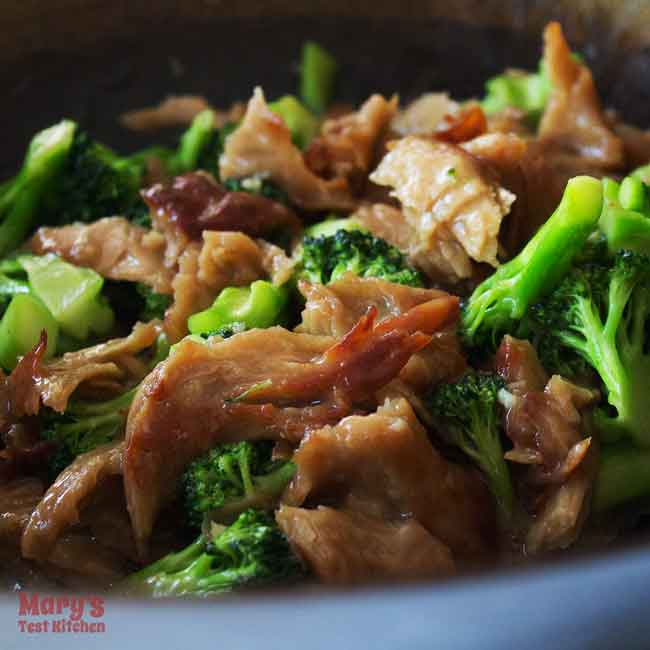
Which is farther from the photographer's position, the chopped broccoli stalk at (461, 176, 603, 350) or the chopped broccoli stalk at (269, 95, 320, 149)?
the chopped broccoli stalk at (269, 95, 320, 149)

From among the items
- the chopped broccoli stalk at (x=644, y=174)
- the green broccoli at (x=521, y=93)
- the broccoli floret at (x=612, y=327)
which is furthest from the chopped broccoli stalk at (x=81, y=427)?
the green broccoli at (x=521, y=93)

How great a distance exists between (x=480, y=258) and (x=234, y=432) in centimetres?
78

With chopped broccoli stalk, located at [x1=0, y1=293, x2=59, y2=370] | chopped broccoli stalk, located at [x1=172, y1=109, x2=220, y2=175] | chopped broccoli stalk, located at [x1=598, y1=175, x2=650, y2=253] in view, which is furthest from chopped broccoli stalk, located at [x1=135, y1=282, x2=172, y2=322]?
chopped broccoli stalk, located at [x1=598, y1=175, x2=650, y2=253]

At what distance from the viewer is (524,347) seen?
2109 millimetres

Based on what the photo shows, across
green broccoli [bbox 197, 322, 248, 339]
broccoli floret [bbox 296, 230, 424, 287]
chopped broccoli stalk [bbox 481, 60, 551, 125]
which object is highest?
chopped broccoli stalk [bbox 481, 60, 551, 125]

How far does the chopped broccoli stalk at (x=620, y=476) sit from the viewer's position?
2.02m

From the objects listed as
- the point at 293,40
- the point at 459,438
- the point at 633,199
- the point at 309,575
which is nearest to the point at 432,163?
the point at 633,199

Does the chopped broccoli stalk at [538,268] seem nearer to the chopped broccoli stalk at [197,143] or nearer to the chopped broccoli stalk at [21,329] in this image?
the chopped broccoli stalk at [21,329]

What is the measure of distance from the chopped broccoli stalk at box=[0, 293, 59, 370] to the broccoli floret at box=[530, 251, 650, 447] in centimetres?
130

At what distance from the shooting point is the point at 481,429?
2.02 metres

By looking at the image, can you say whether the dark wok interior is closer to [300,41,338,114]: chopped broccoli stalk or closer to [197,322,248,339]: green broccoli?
[300,41,338,114]: chopped broccoli stalk

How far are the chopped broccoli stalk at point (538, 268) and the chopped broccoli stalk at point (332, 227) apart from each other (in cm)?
54

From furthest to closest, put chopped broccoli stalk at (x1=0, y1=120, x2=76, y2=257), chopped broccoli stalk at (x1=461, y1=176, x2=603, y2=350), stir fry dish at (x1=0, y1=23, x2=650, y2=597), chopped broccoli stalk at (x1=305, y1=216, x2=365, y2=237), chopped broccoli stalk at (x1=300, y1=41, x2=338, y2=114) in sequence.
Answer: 1. chopped broccoli stalk at (x1=300, y1=41, x2=338, y2=114)
2. chopped broccoli stalk at (x1=0, y1=120, x2=76, y2=257)
3. chopped broccoli stalk at (x1=305, y1=216, x2=365, y2=237)
4. chopped broccoli stalk at (x1=461, y1=176, x2=603, y2=350)
5. stir fry dish at (x1=0, y1=23, x2=650, y2=597)

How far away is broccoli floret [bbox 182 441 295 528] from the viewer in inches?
76.7
